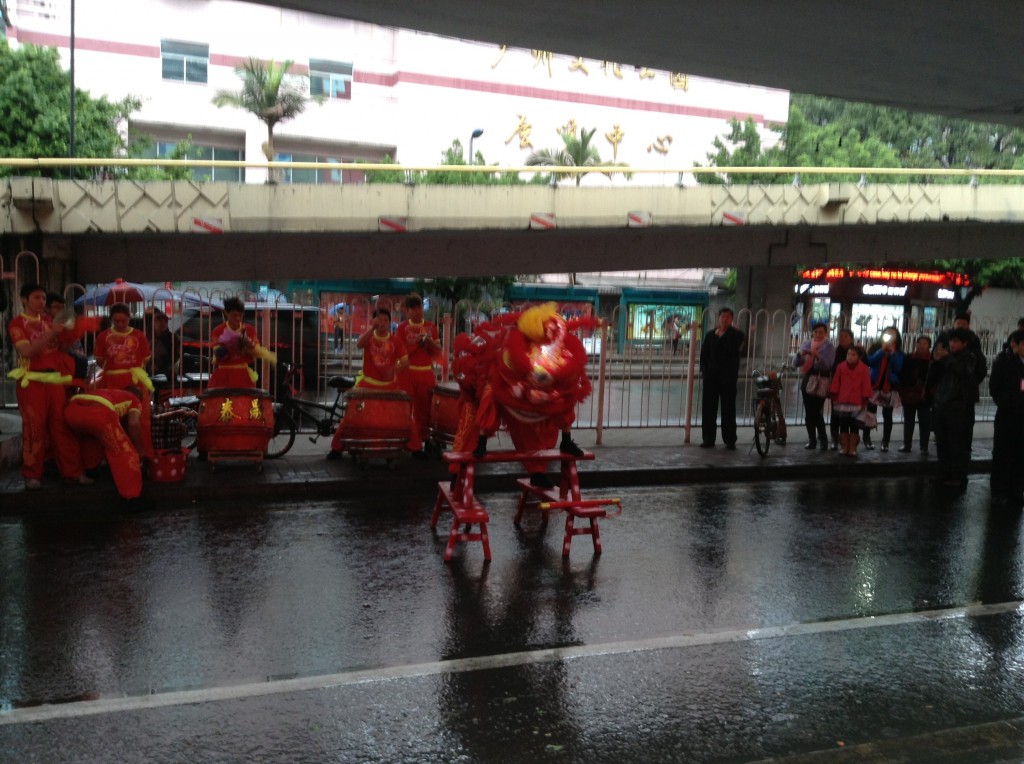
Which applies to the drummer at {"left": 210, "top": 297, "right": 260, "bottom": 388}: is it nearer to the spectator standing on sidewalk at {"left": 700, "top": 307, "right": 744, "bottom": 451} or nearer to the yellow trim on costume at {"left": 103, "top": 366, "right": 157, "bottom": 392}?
the yellow trim on costume at {"left": 103, "top": 366, "right": 157, "bottom": 392}

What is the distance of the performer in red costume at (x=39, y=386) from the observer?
8.09m

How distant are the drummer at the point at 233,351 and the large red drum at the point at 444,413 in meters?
2.05

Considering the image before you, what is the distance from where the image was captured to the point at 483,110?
40969mm

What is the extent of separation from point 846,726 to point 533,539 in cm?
364

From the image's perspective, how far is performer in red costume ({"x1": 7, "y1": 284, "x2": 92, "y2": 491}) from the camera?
26.6ft

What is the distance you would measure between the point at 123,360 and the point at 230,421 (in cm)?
123

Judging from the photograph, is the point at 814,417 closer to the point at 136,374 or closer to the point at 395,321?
the point at 395,321

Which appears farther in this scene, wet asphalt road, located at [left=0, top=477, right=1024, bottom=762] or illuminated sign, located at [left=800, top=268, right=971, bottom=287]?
illuminated sign, located at [left=800, top=268, right=971, bottom=287]


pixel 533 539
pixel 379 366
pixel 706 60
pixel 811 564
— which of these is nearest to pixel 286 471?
pixel 379 366

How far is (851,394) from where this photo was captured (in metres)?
11.8

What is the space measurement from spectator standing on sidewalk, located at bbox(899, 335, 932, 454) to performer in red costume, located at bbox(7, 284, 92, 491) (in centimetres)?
1031

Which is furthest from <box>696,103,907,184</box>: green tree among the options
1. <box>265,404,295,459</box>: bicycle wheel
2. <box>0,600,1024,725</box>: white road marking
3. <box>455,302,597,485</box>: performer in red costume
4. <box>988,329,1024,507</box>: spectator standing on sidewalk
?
<box>0,600,1024,725</box>: white road marking

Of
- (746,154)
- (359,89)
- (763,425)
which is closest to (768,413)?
(763,425)

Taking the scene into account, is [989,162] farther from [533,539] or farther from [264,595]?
[264,595]
